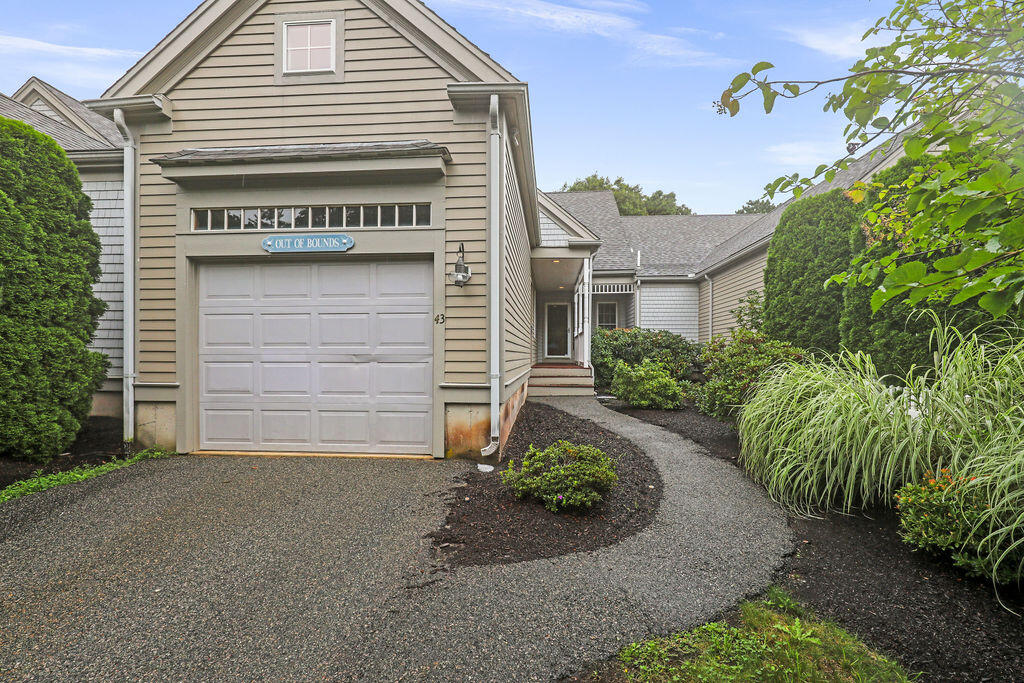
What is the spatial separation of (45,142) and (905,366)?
401 inches

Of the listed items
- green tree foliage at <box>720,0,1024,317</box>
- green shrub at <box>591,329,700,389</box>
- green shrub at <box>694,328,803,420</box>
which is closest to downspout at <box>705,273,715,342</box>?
green shrub at <box>591,329,700,389</box>

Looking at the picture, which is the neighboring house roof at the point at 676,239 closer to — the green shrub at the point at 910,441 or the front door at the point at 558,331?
the front door at the point at 558,331

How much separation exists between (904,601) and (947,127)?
8.59 ft

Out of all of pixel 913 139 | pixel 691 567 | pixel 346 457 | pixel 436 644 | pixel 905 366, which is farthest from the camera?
pixel 905 366

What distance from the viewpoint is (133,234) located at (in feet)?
18.6

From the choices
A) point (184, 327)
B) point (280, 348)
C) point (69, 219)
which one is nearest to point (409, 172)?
point (280, 348)

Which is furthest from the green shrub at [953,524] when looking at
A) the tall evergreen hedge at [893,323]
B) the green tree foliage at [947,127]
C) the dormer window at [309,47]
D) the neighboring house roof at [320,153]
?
the dormer window at [309,47]

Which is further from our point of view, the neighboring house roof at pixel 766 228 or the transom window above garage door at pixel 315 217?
the neighboring house roof at pixel 766 228

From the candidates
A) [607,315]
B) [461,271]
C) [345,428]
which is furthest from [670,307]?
[345,428]

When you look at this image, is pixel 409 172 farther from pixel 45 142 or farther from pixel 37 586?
pixel 37 586

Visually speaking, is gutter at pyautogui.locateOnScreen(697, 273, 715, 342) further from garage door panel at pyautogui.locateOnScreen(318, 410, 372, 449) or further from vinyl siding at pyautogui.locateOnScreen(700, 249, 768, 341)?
garage door panel at pyautogui.locateOnScreen(318, 410, 372, 449)

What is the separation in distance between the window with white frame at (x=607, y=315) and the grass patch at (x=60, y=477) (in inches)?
534

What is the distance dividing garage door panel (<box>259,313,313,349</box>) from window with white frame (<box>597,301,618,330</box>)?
1245 centimetres

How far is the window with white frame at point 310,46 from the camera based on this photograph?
5691 millimetres
